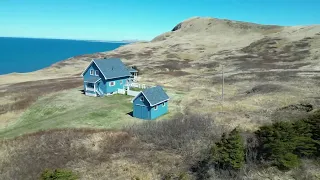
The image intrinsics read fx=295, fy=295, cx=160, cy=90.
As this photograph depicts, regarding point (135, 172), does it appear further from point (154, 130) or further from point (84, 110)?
point (84, 110)

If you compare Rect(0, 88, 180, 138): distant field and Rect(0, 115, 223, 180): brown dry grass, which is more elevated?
Rect(0, 88, 180, 138): distant field

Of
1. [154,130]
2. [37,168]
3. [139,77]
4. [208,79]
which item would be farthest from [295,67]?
[37,168]

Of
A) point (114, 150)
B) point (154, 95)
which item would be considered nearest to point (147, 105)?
point (154, 95)

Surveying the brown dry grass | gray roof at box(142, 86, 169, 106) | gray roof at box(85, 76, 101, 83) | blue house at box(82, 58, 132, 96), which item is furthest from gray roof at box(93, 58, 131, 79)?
the brown dry grass

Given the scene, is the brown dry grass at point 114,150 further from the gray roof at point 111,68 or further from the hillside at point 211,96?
the gray roof at point 111,68

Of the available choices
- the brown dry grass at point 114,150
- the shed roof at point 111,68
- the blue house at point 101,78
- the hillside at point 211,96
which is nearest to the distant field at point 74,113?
the hillside at point 211,96

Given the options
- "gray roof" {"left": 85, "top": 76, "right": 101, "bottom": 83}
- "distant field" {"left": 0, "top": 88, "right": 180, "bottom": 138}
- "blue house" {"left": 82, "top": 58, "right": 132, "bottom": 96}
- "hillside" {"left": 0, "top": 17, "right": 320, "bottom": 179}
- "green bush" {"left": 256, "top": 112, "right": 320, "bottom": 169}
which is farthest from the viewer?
"blue house" {"left": 82, "top": 58, "right": 132, "bottom": 96}

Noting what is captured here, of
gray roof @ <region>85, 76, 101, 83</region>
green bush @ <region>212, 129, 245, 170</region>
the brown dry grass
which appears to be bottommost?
the brown dry grass

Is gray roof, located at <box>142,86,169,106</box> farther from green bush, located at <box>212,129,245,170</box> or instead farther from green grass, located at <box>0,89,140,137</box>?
green bush, located at <box>212,129,245,170</box>
